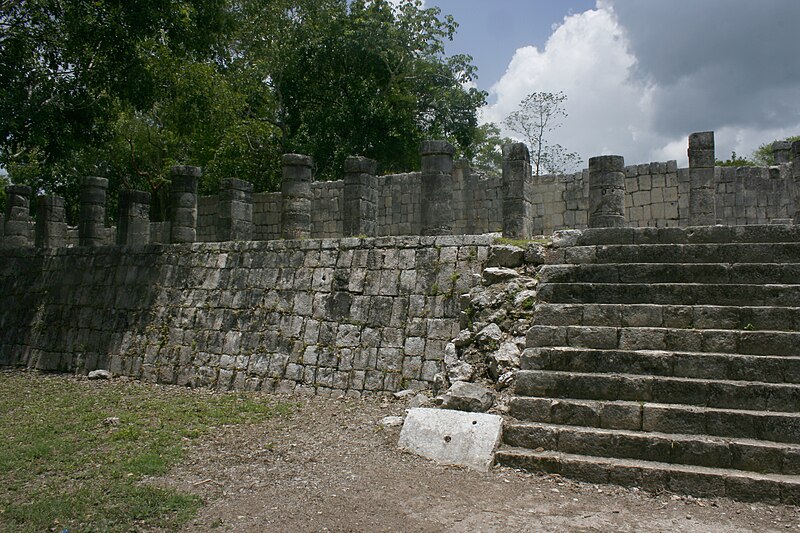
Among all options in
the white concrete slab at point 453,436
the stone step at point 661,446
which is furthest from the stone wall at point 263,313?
the stone step at point 661,446

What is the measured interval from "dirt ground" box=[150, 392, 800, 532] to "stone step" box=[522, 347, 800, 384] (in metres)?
1.32

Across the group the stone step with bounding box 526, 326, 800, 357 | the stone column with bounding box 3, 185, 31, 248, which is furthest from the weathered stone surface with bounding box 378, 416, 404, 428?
the stone column with bounding box 3, 185, 31, 248

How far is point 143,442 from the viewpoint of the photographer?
6.97 metres

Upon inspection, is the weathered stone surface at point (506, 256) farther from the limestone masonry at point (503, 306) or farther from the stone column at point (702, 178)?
the stone column at point (702, 178)

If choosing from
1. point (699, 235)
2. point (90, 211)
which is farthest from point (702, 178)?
point (90, 211)

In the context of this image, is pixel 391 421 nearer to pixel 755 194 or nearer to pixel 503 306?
pixel 503 306

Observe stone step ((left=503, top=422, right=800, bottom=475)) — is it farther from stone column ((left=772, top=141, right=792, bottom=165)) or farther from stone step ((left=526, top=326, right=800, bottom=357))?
stone column ((left=772, top=141, right=792, bottom=165))

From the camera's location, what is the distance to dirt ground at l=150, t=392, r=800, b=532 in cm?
467

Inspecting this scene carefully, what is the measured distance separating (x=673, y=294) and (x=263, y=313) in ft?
20.1

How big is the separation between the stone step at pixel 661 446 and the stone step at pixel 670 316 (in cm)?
136

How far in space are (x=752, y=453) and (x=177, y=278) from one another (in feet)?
31.0

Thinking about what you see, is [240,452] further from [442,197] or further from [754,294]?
[442,197]

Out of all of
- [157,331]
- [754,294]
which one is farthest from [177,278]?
[754,294]

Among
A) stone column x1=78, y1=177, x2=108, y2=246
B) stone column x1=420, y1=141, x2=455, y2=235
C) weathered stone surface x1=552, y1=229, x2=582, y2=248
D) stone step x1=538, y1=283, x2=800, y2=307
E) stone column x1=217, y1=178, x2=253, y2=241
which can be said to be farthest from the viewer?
stone column x1=78, y1=177, x2=108, y2=246
